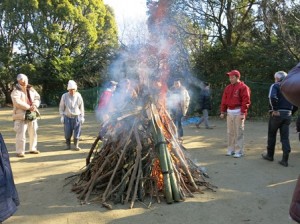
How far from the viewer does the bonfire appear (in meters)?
5.01

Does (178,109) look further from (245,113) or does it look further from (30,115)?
(30,115)

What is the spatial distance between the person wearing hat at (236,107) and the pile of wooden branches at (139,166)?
214 cm

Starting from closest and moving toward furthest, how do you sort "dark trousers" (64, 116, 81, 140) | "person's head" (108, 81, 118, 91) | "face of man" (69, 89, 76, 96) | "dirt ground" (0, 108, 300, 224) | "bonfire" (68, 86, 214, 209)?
"dirt ground" (0, 108, 300, 224) < "bonfire" (68, 86, 214, 209) < "person's head" (108, 81, 118, 91) < "face of man" (69, 89, 76, 96) < "dark trousers" (64, 116, 81, 140)

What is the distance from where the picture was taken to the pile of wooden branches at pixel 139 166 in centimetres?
502

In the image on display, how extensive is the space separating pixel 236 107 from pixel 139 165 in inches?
126

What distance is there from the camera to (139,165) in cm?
516

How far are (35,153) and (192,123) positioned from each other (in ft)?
25.6

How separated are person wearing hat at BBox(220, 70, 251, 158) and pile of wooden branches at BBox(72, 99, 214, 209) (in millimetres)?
2140

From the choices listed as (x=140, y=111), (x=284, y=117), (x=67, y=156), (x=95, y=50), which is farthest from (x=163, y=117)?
(x=95, y=50)

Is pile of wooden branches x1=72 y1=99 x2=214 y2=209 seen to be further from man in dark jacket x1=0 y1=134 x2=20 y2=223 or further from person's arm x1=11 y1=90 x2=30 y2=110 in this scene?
person's arm x1=11 y1=90 x2=30 y2=110

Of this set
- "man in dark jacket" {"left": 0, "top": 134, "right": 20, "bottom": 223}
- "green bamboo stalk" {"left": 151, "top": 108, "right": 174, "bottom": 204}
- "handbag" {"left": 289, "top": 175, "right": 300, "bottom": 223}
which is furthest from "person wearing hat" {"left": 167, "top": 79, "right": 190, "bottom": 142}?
"handbag" {"left": 289, "top": 175, "right": 300, "bottom": 223}

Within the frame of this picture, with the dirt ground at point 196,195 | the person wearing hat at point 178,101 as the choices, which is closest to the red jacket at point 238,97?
the dirt ground at point 196,195

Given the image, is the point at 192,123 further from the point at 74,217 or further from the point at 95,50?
the point at 95,50

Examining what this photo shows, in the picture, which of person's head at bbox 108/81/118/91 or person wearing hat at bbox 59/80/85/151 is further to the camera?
person wearing hat at bbox 59/80/85/151
